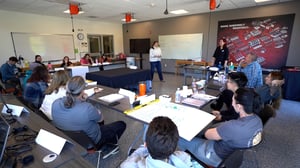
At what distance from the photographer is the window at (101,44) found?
7.70 metres

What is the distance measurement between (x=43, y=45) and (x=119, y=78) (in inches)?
166

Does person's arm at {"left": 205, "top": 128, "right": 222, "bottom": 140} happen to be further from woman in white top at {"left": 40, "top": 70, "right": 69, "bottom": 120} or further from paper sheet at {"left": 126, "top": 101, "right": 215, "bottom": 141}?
woman in white top at {"left": 40, "top": 70, "right": 69, "bottom": 120}

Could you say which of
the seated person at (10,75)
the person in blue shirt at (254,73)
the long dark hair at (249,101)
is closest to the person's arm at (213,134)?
the long dark hair at (249,101)

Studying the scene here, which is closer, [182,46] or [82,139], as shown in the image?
[82,139]

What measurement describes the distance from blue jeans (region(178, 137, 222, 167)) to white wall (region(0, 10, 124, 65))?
6712 mm

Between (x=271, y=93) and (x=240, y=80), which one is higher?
(x=240, y=80)

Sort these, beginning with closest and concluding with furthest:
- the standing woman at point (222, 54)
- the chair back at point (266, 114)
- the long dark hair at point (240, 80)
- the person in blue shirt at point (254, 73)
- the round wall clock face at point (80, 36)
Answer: the chair back at point (266, 114) → the long dark hair at point (240, 80) → the person in blue shirt at point (254, 73) → the standing woman at point (222, 54) → the round wall clock face at point (80, 36)

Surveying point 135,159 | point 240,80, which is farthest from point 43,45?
point 135,159

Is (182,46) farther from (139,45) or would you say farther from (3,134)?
(3,134)

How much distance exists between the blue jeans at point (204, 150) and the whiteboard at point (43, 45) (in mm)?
6675

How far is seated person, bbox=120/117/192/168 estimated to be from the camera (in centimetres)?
77

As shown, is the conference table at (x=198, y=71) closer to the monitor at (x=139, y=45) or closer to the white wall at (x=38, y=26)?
the monitor at (x=139, y=45)

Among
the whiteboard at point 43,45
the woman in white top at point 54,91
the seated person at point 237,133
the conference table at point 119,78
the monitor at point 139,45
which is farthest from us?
Answer: the monitor at point 139,45

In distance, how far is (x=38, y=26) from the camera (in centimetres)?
596
